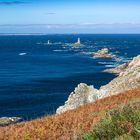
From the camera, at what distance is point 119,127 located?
31.2ft

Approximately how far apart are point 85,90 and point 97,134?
33097 millimetres

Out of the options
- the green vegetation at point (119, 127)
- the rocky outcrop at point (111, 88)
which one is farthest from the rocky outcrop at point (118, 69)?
the green vegetation at point (119, 127)

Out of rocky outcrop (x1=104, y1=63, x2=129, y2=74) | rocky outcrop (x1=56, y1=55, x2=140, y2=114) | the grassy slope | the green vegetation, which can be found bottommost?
rocky outcrop (x1=104, y1=63, x2=129, y2=74)

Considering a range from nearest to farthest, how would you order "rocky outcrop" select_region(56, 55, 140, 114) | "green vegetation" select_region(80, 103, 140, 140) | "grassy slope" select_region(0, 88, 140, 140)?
1. "green vegetation" select_region(80, 103, 140, 140)
2. "grassy slope" select_region(0, 88, 140, 140)
3. "rocky outcrop" select_region(56, 55, 140, 114)

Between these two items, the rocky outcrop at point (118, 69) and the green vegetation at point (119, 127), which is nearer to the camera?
the green vegetation at point (119, 127)

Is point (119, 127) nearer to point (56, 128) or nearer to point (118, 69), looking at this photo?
point (56, 128)

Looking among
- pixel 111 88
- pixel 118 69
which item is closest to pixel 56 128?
pixel 111 88

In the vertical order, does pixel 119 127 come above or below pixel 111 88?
above

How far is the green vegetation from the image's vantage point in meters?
8.64

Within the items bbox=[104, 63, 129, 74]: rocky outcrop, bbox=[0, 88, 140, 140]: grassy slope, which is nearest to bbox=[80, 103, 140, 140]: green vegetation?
bbox=[0, 88, 140, 140]: grassy slope

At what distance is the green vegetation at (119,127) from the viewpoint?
864cm

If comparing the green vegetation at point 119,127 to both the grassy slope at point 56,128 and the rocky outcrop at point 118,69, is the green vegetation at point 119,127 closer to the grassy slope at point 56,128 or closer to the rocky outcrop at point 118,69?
the grassy slope at point 56,128

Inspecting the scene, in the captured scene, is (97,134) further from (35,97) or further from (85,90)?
(35,97)

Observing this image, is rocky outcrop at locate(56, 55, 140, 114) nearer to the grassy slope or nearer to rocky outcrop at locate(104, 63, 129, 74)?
the grassy slope
